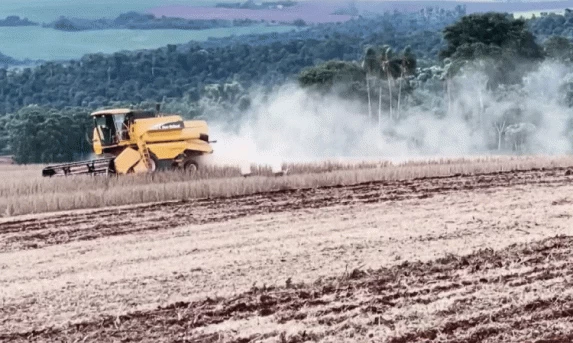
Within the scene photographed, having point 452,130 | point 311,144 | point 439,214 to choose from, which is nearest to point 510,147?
point 452,130

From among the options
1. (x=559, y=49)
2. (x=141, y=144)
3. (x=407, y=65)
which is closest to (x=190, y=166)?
(x=141, y=144)

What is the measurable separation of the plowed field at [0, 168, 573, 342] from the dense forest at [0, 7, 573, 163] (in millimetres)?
36893

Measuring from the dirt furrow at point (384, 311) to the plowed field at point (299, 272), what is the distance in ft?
0.06

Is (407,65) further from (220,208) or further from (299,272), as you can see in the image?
(299,272)

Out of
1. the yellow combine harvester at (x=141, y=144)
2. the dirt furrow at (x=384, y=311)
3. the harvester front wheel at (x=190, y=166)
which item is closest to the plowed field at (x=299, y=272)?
the dirt furrow at (x=384, y=311)

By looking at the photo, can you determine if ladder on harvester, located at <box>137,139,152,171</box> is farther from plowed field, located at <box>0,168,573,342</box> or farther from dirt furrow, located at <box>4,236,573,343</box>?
dirt furrow, located at <box>4,236,573,343</box>

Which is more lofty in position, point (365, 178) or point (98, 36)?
point (98, 36)

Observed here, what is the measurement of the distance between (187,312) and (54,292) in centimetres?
208

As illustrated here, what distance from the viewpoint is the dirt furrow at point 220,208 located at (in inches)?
698

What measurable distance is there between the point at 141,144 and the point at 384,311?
17.3 metres

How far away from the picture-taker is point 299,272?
42.6 feet

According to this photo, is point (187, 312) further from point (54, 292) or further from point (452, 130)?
point (452, 130)

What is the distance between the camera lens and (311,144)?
2032 inches

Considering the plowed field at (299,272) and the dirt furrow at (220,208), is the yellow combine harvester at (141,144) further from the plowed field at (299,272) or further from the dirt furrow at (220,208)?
the plowed field at (299,272)
